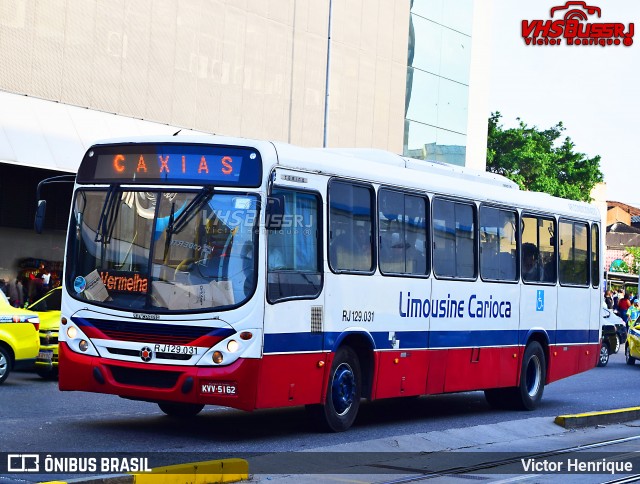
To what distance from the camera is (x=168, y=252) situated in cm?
1207

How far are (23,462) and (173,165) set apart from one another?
3.75 m

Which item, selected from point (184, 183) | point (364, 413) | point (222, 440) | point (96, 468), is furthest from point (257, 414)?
point (96, 468)

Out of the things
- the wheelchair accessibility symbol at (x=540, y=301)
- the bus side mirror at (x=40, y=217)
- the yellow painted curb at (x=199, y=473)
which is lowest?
the yellow painted curb at (x=199, y=473)

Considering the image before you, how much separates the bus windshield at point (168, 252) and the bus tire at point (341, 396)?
6.36ft

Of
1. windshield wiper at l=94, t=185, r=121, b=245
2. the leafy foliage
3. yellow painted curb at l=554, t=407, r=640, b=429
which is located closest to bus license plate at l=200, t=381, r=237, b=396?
windshield wiper at l=94, t=185, r=121, b=245

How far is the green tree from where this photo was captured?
214 feet

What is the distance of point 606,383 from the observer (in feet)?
82.5

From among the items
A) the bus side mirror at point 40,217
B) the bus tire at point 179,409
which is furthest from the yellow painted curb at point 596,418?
the bus side mirror at point 40,217

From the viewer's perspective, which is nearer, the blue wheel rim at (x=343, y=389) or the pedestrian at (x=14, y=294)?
the blue wheel rim at (x=343, y=389)

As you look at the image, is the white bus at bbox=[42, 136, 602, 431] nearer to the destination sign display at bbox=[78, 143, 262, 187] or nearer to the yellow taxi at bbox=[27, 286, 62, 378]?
the destination sign display at bbox=[78, 143, 262, 187]

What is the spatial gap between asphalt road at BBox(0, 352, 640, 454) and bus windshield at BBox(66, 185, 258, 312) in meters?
1.42

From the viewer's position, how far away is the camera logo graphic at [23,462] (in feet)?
31.6

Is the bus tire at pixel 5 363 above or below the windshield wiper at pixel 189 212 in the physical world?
below

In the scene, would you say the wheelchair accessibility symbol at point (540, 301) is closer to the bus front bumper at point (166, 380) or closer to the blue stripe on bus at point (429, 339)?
the blue stripe on bus at point (429, 339)
